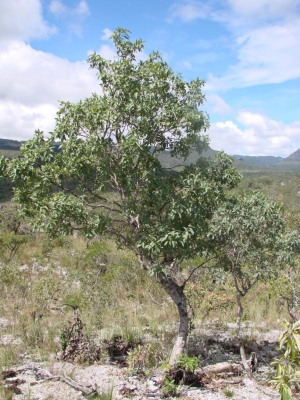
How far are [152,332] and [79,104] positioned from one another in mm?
5169

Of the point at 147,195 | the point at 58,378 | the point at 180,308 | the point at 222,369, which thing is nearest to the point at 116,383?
the point at 58,378

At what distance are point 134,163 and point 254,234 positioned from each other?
7.11ft

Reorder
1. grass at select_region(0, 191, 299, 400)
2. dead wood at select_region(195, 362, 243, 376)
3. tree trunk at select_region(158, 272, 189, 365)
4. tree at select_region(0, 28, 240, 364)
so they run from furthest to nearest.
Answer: grass at select_region(0, 191, 299, 400) → dead wood at select_region(195, 362, 243, 376) → tree trunk at select_region(158, 272, 189, 365) → tree at select_region(0, 28, 240, 364)

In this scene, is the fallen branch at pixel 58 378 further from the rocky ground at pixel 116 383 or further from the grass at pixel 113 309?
the grass at pixel 113 309

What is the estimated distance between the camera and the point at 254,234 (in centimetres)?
558

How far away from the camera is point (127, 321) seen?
8.34m

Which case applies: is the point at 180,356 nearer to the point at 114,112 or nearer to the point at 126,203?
the point at 126,203

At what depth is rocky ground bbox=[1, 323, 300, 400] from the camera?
17.5 feet

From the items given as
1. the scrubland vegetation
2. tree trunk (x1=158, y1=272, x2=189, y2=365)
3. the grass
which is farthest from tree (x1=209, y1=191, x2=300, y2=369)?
the grass

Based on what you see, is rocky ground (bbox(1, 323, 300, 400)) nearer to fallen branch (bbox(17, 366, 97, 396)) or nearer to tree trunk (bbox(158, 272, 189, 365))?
fallen branch (bbox(17, 366, 97, 396))

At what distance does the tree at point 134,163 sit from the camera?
16.6ft

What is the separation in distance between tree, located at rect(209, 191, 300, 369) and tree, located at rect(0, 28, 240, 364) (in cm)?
25

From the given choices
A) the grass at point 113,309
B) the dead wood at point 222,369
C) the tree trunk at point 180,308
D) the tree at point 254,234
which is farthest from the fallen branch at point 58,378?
the tree at point 254,234

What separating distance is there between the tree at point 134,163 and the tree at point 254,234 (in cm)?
25
